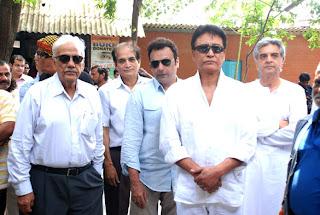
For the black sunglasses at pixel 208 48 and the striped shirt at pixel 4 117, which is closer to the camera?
the black sunglasses at pixel 208 48

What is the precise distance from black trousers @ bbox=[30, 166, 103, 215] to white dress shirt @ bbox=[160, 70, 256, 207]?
2.66 ft

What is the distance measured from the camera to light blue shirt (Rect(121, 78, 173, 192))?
3.29 metres

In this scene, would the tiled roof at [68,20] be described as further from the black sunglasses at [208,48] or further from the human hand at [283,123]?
the black sunglasses at [208,48]

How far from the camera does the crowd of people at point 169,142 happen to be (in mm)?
2619

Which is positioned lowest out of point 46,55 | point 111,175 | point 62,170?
point 111,175

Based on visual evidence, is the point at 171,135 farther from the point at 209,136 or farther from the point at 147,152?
the point at 147,152

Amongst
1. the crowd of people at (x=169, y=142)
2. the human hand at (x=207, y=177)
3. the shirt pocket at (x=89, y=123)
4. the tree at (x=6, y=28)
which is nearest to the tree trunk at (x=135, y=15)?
the tree at (x=6, y=28)

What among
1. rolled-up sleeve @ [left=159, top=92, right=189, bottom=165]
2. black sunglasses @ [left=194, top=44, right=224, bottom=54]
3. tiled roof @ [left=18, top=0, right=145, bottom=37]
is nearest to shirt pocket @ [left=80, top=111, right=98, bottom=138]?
rolled-up sleeve @ [left=159, top=92, right=189, bottom=165]

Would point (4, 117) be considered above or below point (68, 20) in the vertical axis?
below

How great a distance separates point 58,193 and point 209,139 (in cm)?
129

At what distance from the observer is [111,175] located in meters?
4.03

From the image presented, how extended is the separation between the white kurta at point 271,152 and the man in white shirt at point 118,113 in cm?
134

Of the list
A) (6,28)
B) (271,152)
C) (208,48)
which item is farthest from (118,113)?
(6,28)

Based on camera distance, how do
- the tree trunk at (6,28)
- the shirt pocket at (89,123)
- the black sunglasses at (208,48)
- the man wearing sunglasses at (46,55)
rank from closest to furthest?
the black sunglasses at (208,48) → the shirt pocket at (89,123) → the man wearing sunglasses at (46,55) → the tree trunk at (6,28)
